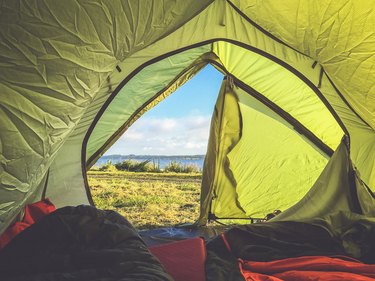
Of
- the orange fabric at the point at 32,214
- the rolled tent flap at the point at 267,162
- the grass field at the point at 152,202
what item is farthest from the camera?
the grass field at the point at 152,202

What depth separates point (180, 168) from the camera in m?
9.92

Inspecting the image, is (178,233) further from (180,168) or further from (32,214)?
(180,168)

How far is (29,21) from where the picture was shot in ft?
4.07

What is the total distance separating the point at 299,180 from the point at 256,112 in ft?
2.19

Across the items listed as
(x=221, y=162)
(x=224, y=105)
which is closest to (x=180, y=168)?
(x=221, y=162)

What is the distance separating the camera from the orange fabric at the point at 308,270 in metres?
1.41

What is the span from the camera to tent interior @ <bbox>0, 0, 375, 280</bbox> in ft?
4.36

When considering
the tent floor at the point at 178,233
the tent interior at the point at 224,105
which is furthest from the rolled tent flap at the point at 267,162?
the tent floor at the point at 178,233

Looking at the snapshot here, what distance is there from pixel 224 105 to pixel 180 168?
6.70 metres

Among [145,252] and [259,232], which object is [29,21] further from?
[259,232]

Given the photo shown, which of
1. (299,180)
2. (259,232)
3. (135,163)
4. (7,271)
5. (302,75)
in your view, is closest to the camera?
(7,271)

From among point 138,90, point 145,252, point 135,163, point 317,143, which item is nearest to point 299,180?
point 317,143

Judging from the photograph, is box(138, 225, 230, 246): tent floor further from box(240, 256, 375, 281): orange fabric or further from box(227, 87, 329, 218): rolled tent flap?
box(240, 256, 375, 281): orange fabric

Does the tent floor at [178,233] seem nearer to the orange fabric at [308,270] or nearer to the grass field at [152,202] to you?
the grass field at [152,202]
